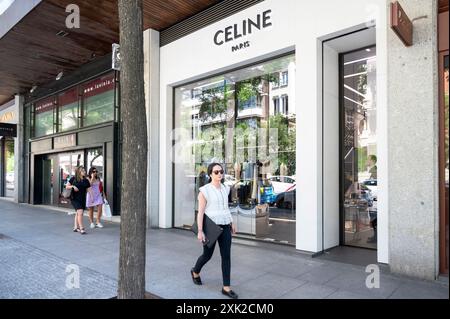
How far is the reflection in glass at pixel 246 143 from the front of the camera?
7.56m

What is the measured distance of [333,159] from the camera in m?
6.73

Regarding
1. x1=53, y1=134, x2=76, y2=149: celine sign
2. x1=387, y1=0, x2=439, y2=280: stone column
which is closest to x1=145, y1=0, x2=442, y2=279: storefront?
x1=387, y1=0, x2=439, y2=280: stone column

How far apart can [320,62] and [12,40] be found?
30.3ft

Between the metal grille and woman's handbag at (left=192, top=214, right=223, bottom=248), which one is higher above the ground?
the metal grille

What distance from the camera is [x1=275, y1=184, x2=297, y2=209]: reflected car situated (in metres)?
7.30

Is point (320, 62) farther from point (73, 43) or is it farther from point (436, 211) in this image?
point (73, 43)

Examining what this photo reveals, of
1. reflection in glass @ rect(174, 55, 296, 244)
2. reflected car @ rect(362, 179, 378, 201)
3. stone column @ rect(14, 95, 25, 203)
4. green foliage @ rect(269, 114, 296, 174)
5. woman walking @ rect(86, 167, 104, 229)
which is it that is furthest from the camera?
stone column @ rect(14, 95, 25, 203)

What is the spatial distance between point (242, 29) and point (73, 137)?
342 inches

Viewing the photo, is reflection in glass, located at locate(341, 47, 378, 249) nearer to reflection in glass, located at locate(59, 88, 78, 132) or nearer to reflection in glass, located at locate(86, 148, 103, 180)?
reflection in glass, located at locate(86, 148, 103, 180)

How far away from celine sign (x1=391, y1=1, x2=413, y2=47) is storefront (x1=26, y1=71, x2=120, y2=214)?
346 inches

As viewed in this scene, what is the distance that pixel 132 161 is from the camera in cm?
367

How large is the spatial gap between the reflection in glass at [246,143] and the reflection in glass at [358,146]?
1050mm

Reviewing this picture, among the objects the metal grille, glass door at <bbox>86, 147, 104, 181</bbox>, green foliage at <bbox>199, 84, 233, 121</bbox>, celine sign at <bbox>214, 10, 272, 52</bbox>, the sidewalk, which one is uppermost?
the metal grille

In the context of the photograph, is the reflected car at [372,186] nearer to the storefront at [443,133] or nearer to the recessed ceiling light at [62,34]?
the storefront at [443,133]
